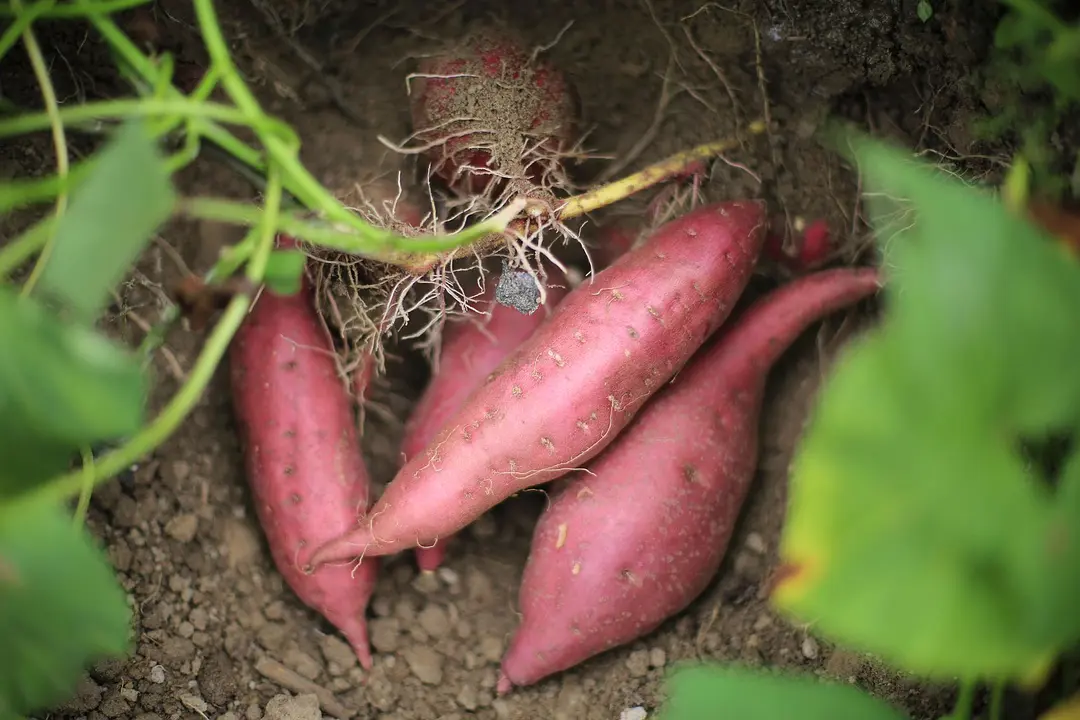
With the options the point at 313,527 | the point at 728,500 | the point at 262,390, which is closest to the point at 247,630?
the point at 313,527

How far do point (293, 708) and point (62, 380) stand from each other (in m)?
0.62

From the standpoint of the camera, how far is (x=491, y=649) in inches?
47.1

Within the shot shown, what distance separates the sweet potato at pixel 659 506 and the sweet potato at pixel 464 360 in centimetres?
19

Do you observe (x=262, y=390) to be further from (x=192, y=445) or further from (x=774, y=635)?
(x=774, y=635)

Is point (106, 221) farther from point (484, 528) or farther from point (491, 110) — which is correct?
point (484, 528)

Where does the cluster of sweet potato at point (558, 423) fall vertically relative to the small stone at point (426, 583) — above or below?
above

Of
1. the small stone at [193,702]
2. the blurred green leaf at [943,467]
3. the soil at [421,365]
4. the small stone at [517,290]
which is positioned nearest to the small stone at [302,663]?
the soil at [421,365]

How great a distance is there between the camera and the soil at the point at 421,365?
106cm

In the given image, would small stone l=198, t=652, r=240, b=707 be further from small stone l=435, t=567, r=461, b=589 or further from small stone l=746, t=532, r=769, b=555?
small stone l=746, t=532, r=769, b=555

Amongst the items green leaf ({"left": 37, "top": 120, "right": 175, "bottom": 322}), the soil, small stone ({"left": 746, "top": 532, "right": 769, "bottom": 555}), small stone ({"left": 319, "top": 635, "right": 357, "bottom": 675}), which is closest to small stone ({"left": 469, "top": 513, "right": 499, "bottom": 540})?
the soil

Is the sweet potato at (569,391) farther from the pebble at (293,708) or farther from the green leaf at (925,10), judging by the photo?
the green leaf at (925,10)

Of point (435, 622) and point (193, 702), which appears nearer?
point (193, 702)

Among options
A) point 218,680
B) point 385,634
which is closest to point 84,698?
point 218,680

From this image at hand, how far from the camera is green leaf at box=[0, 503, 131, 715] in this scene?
63 cm
